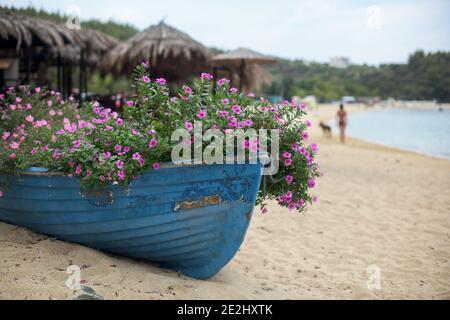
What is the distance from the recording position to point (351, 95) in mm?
104812

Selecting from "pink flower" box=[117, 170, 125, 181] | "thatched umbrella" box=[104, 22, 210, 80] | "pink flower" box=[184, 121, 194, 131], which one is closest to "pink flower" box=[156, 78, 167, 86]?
"pink flower" box=[184, 121, 194, 131]

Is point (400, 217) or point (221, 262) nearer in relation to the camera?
point (221, 262)

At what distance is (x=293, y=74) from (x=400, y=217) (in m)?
105

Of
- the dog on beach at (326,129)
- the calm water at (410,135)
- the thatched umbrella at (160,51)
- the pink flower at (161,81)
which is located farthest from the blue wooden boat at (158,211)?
the dog on beach at (326,129)

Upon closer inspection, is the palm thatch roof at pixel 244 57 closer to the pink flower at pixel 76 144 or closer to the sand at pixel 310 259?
→ the sand at pixel 310 259

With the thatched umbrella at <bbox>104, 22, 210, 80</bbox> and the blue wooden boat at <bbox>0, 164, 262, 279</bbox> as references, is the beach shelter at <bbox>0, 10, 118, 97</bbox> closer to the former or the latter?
the thatched umbrella at <bbox>104, 22, 210, 80</bbox>

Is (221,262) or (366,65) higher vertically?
(366,65)

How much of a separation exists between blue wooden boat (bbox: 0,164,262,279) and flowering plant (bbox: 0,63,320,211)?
0.14 m

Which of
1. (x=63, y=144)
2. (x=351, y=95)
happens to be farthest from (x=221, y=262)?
(x=351, y=95)

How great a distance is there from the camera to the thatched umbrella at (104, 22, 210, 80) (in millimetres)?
11641

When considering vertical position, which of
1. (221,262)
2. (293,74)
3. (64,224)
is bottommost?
(221,262)

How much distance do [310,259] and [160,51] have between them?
25.5 feet

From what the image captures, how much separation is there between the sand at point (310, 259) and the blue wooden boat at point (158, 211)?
0.15 metres
